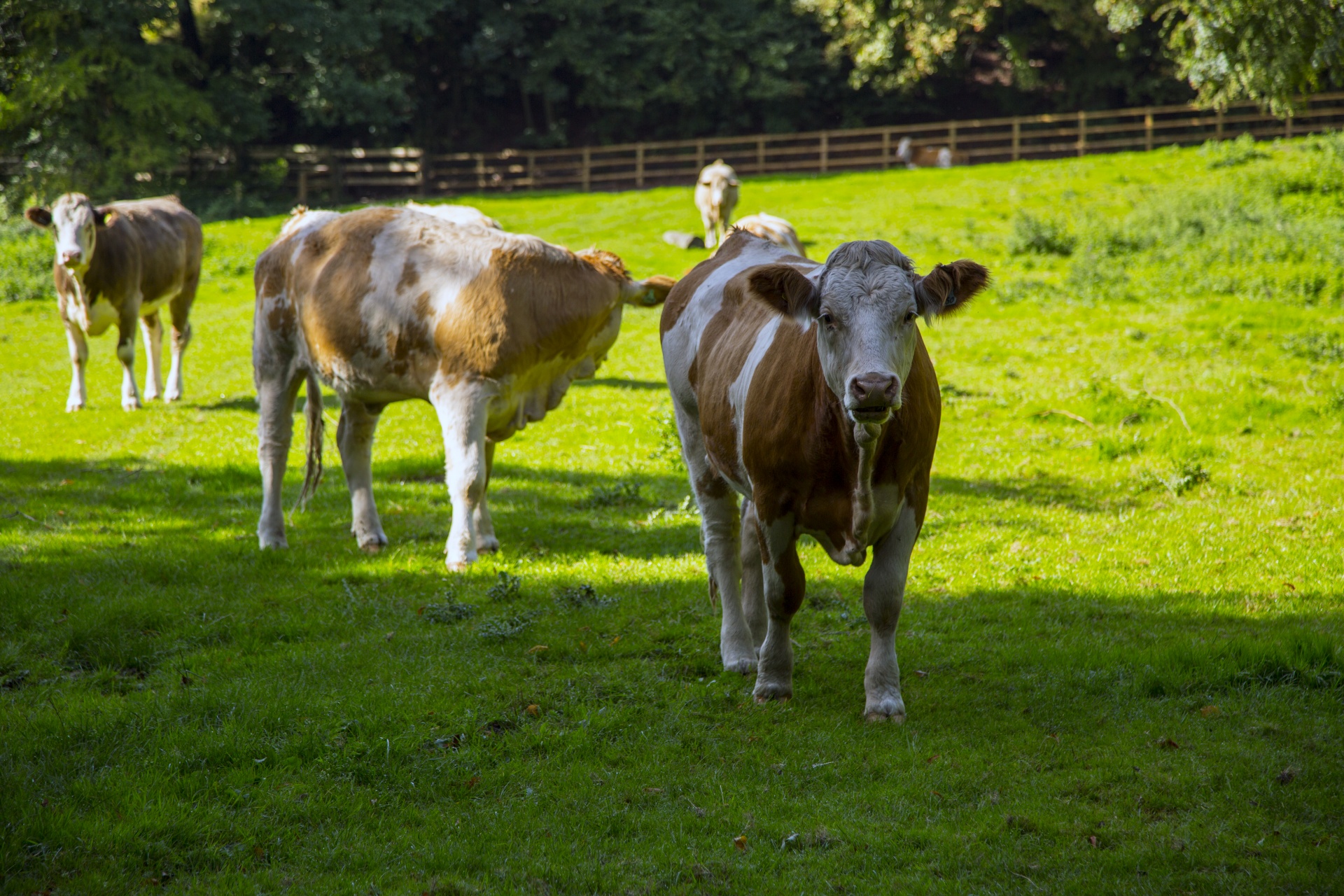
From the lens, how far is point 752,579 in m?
5.76

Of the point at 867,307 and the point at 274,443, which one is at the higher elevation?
the point at 867,307

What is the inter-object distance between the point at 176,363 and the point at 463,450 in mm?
9010

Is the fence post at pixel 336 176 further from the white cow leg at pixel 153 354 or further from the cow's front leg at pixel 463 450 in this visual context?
the cow's front leg at pixel 463 450

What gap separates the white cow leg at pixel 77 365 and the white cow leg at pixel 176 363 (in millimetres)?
1010

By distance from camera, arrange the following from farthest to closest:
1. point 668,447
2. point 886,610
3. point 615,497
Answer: point 668,447 → point 615,497 → point 886,610

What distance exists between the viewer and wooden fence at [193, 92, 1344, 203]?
37531mm

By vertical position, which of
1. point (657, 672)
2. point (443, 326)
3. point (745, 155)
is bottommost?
point (657, 672)

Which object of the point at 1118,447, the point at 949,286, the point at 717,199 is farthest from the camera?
the point at 717,199

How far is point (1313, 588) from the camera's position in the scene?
687 cm

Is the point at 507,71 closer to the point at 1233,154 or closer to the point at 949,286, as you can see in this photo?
the point at 1233,154

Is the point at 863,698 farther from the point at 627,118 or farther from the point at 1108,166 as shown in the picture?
the point at 627,118

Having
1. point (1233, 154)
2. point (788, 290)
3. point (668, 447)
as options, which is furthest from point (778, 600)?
point (1233, 154)

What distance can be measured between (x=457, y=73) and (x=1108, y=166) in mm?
31461

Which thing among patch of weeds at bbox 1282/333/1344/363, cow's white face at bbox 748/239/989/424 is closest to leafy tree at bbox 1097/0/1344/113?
patch of weeds at bbox 1282/333/1344/363
